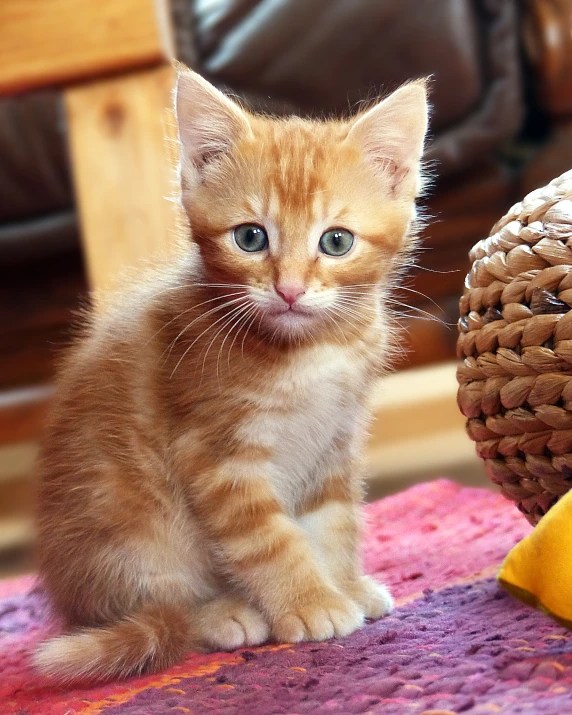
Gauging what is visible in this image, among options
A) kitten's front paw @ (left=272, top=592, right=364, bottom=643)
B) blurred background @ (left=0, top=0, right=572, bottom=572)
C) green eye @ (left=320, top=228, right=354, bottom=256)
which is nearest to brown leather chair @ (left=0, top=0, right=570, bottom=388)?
blurred background @ (left=0, top=0, right=572, bottom=572)

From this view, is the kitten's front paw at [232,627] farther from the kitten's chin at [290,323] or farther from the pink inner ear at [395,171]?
the pink inner ear at [395,171]

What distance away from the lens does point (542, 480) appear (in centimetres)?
84

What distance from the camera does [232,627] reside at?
929 mm

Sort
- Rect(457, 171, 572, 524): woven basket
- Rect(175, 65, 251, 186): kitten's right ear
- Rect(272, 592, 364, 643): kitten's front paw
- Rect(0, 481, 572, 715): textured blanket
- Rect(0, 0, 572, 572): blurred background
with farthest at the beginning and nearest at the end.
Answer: Rect(0, 0, 572, 572): blurred background, Rect(175, 65, 251, 186): kitten's right ear, Rect(272, 592, 364, 643): kitten's front paw, Rect(457, 171, 572, 524): woven basket, Rect(0, 481, 572, 715): textured blanket

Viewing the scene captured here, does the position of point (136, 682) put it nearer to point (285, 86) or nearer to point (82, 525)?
point (82, 525)

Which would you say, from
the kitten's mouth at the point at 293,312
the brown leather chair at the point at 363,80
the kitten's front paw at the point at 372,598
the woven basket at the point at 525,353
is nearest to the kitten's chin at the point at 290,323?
the kitten's mouth at the point at 293,312

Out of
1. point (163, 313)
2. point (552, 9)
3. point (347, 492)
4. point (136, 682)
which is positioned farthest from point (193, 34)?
point (136, 682)

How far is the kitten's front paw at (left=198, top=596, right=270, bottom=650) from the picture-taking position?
919 mm

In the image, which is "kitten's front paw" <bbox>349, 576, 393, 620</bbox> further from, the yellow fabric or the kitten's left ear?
the kitten's left ear

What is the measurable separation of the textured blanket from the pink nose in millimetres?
353

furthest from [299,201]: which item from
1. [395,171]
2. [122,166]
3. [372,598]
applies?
[122,166]

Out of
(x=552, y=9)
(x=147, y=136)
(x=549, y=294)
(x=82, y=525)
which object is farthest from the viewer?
(x=552, y=9)

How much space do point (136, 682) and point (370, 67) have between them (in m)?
1.39

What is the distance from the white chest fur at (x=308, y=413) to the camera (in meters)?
0.99
